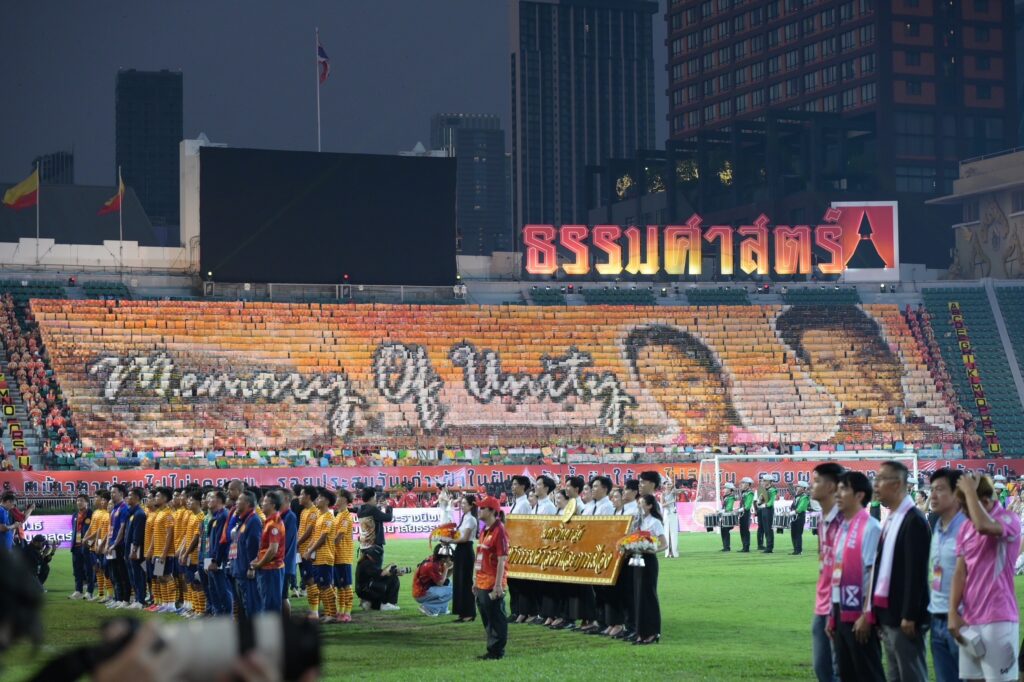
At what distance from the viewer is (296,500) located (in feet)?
86.7

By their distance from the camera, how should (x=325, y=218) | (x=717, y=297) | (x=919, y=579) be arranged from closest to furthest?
(x=919, y=579)
(x=325, y=218)
(x=717, y=297)

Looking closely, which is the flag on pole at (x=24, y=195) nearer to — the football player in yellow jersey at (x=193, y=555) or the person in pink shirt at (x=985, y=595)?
the football player in yellow jersey at (x=193, y=555)

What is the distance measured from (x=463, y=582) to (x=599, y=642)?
4061 millimetres

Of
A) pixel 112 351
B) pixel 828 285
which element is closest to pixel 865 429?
pixel 828 285

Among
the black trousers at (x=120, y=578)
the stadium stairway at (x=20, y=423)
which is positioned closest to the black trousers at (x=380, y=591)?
the black trousers at (x=120, y=578)

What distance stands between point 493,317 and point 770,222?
139ft

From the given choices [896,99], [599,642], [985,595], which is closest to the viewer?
[985,595]

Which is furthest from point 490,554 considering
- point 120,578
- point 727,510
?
point 727,510

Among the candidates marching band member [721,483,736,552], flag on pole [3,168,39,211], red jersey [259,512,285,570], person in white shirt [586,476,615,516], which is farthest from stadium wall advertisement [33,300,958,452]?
red jersey [259,512,285,570]

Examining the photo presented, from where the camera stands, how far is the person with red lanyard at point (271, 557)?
1995 centimetres

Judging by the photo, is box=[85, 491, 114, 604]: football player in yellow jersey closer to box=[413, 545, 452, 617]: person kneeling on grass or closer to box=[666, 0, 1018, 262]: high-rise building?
box=[413, 545, 452, 617]: person kneeling on grass

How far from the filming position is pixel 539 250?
251 ft

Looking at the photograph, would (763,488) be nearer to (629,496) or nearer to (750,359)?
(629,496)

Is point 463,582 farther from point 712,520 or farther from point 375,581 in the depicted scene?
point 712,520
